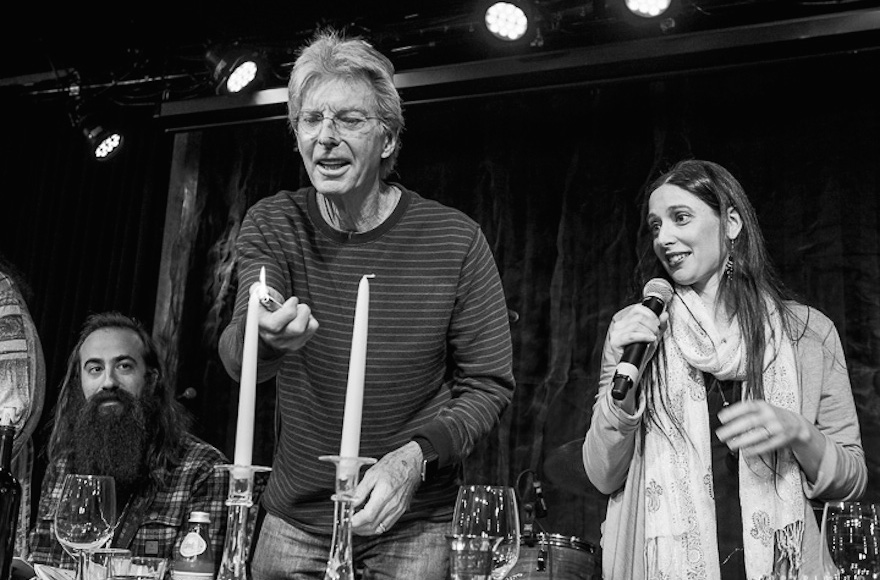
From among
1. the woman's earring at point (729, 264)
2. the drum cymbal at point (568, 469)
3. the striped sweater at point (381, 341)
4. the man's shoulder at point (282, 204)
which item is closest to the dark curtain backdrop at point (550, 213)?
the drum cymbal at point (568, 469)

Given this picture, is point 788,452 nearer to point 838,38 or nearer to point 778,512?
point 778,512

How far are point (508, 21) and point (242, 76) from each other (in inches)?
57.1

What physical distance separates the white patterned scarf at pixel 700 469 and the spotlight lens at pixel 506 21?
7.57 ft

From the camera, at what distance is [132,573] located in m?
1.35

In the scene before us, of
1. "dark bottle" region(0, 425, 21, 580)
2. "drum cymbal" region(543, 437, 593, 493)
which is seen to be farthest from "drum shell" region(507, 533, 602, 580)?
"dark bottle" region(0, 425, 21, 580)

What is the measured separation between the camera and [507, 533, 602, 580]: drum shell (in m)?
3.59

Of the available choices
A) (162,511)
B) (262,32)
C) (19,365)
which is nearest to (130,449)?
(162,511)

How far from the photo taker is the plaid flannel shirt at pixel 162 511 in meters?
3.35

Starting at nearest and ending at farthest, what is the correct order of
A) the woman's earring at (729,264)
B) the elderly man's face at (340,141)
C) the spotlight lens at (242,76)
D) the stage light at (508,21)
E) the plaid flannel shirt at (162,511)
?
1. the elderly man's face at (340,141)
2. the woman's earring at (729,264)
3. the plaid flannel shirt at (162,511)
4. the stage light at (508,21)
5. the spotlight lens at (242,76)

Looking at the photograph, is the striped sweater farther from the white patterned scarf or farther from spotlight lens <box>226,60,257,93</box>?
spotlight lens <box>226,60,257,93</box>

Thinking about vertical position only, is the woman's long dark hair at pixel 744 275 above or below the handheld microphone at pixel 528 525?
above

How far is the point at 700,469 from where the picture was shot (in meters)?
2.27

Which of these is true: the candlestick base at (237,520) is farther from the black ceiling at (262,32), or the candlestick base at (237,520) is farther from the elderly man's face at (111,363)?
the black ceiling at (262,32)

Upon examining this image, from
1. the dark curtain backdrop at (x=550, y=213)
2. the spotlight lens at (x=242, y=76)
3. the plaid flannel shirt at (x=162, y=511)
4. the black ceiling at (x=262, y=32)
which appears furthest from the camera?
the spotlight lens at (x=242, y=76)
